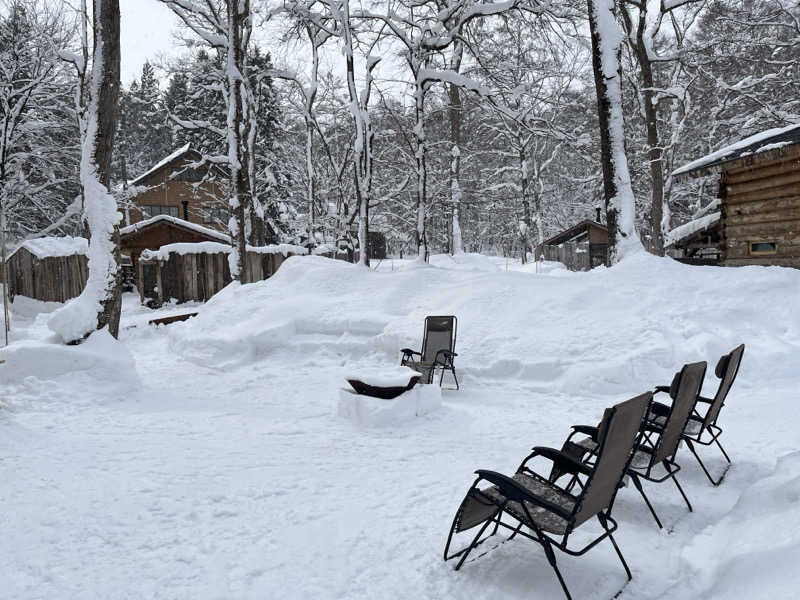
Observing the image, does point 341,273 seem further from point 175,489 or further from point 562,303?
point 175,489

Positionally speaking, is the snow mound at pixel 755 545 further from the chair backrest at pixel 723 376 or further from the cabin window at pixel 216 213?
the cabin window at pixel 216 213

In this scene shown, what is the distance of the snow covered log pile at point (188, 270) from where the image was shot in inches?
845

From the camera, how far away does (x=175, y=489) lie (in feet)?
14.6

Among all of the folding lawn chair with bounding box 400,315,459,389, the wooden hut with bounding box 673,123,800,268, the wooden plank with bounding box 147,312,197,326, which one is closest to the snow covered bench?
the folding lawn chair with bounding box 400,315,459,389

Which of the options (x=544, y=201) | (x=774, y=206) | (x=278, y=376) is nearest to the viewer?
(x=278, y=376)

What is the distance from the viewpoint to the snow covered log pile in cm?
2145

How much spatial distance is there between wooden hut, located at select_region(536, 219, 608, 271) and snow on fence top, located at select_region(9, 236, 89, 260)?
21.4 m

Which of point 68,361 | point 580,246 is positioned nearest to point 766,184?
point 68,361

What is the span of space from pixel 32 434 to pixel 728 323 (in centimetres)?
960

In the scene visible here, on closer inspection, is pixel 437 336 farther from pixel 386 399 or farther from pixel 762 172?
pixel 762 172

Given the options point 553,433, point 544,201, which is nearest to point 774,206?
point 553,433

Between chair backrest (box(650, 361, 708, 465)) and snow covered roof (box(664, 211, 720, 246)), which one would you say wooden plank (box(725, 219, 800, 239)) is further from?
chair backrest (box(650, 361, 708, 465))

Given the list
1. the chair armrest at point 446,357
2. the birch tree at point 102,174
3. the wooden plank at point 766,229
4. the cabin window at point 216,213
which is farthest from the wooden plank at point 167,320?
the cabin window at point 216,213

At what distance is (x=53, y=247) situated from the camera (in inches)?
898
